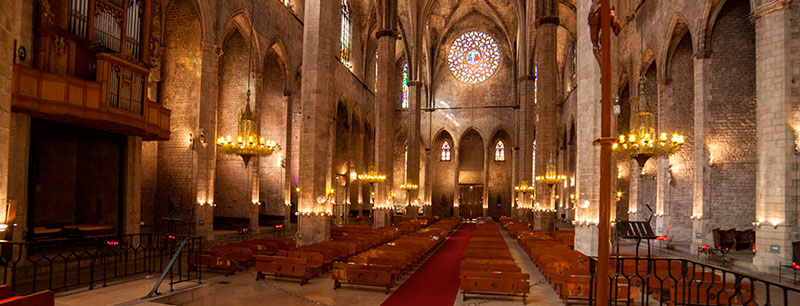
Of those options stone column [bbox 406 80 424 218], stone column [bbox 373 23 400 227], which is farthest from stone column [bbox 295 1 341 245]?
stone column [bbox 406 80 424 218]

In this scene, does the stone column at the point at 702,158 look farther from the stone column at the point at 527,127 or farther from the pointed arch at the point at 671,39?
the stone column at the point at 527,127

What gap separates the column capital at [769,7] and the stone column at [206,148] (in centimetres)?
1812

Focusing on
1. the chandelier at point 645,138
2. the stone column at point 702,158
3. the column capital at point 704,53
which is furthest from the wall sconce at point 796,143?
the column capital at point 704,53

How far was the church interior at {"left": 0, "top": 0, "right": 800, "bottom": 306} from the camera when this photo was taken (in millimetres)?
8703

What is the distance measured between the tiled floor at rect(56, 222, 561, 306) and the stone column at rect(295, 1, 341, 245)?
164 inches

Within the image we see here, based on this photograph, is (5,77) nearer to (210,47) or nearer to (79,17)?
(79,17)

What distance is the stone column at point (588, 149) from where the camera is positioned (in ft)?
40.0

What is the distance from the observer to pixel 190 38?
62.8 ft

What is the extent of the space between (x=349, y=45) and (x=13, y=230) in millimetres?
26902

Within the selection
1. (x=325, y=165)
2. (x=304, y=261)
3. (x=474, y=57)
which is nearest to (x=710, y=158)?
(x=325, y=165)

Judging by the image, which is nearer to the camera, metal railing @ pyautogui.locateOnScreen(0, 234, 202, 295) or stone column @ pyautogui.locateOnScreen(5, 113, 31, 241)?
metal railing @ pyautogui.locateOnScreen(0, 234, 202, 295)

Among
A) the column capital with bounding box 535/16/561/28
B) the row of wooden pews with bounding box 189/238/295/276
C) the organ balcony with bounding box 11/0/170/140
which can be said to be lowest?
the row of wooden pews with bounding box 189/238/295/276

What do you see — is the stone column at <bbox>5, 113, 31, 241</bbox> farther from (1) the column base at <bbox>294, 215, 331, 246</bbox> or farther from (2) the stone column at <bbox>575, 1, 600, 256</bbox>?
(2) the stone column at <bbox>575, 1, 600, 256</bbox>

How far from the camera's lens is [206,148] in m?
17.7
